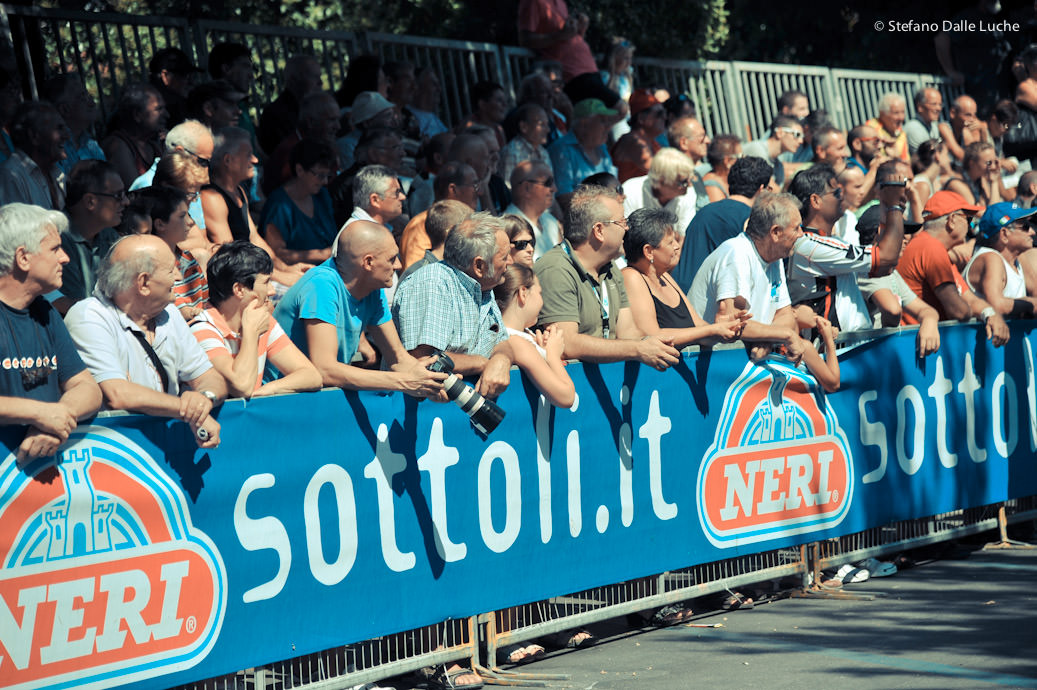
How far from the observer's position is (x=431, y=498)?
6395 mm

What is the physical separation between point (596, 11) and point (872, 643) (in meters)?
11.6

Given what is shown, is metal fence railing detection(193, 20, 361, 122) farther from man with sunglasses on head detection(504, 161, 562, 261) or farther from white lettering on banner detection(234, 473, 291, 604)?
white lettering on banner detection(234, 473, 291, 604)

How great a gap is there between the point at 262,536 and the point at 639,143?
7478mm

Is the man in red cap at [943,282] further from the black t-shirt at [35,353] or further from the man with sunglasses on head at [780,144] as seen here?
the black t-shirt at [35,353]

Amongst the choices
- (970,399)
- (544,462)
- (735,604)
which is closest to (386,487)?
(544,462)

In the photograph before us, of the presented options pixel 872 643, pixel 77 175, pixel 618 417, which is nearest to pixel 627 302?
pixel 618 417

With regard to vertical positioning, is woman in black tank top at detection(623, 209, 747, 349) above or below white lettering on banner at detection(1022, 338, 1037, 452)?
above

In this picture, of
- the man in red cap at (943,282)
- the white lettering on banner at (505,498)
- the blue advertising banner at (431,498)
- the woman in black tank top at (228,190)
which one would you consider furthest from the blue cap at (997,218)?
the woman in black tank top at (228,190)

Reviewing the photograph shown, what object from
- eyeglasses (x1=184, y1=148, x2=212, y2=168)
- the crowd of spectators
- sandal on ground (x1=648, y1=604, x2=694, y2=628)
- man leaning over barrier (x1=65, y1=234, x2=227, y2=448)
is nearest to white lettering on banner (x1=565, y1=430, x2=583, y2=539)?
the crowd of spectators

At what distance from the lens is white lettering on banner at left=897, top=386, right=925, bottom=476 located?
8789 mm

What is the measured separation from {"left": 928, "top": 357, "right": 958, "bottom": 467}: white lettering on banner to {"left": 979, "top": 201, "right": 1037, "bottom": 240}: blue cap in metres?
1.63

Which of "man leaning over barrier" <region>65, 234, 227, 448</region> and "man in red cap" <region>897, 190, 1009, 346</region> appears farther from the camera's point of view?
"man in red cap" <region>897, 190, 1009, 346</region>

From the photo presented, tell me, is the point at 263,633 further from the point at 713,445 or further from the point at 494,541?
the point at 713,445

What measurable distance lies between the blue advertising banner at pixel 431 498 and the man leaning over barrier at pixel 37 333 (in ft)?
0.51
